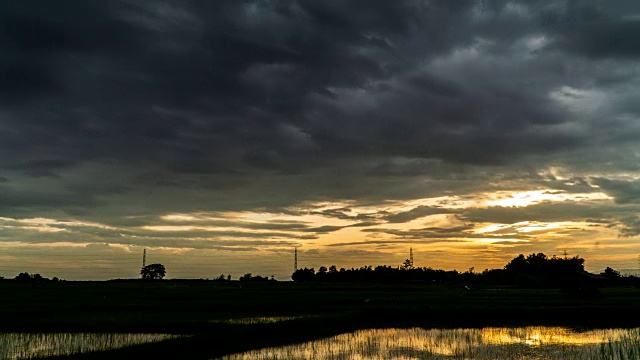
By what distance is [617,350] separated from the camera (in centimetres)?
2223

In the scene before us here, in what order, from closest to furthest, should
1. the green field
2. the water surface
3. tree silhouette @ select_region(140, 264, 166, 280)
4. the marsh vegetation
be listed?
the water surface → the marsh vegetation → the green field → tree silhouette @ select_region(140, 264, 166, 280)

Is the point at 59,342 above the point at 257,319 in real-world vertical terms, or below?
below

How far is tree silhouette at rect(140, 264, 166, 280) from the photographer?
6619 inches

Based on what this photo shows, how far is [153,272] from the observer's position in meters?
170

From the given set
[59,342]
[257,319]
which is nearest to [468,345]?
[257,319]

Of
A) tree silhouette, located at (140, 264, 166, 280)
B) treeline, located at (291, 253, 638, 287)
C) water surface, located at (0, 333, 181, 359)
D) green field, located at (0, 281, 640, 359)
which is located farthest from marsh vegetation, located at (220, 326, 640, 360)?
tree silhouette, located at (140, 264, 166, 280)

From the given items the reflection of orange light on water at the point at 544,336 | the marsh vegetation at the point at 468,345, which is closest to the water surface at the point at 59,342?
the marsh vegetation at the point at 468,345

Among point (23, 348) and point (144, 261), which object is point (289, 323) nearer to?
point (23, 348)

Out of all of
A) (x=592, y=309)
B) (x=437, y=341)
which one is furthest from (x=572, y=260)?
(x=437, y=341)

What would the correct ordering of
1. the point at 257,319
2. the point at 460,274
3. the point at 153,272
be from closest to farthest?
the point at 257,319 → the point at 460,274 → the point at 153,272

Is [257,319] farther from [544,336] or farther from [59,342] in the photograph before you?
[544,336]

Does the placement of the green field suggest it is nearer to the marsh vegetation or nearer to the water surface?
the marsh vegetation

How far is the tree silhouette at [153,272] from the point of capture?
552 ft

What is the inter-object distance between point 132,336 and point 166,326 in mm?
3165
